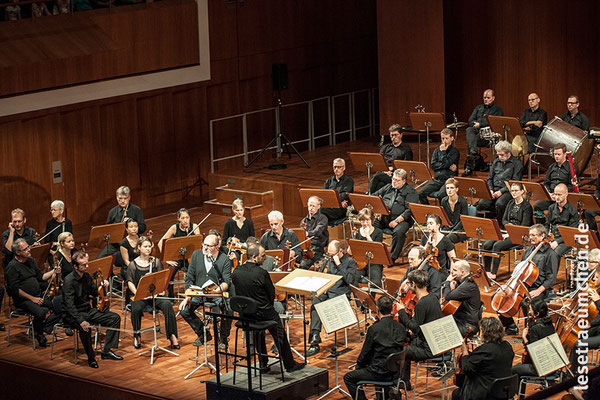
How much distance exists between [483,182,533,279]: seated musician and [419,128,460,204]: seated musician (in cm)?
144

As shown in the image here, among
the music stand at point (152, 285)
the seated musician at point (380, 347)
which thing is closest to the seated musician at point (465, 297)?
the seated musician at point (380, 347)

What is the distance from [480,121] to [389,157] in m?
1.61

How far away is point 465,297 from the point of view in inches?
353

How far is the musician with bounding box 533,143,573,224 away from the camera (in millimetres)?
11633

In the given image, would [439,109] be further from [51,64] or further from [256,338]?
[256,338]

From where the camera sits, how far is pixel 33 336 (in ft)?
34.1

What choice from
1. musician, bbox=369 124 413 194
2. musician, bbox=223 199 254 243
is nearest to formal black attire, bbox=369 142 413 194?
musician, bbox=369 124 413 194

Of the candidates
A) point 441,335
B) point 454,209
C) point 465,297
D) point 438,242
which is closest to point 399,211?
point 454,209

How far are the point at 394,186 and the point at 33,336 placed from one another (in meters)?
4.32

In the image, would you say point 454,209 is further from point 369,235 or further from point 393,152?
point 393,152

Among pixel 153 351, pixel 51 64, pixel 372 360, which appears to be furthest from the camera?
pixel 51 64

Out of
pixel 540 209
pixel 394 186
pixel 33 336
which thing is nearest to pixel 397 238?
pixel 394 186

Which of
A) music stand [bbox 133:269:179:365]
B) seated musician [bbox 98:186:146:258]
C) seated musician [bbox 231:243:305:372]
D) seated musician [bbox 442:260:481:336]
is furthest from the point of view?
seated musician [bbox 98:186:146:258]

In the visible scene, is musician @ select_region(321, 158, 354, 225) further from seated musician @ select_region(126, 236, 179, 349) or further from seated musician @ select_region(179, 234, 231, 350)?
seated musician @ select_region(126, 236, 179, 349)
